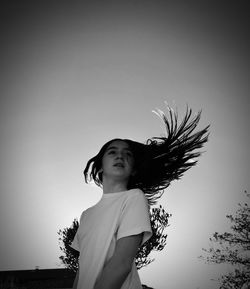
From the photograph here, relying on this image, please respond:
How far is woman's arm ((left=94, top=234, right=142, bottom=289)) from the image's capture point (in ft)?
4.98

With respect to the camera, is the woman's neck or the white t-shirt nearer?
the white t-shirt

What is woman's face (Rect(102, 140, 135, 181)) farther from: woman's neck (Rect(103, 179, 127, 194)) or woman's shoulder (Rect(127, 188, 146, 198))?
woman's shoulder (Rect(127, 188, 146, 198))

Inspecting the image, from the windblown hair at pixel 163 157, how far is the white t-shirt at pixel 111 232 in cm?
116

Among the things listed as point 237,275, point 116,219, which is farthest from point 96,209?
point 237,275

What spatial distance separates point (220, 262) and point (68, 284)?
16.5 metres

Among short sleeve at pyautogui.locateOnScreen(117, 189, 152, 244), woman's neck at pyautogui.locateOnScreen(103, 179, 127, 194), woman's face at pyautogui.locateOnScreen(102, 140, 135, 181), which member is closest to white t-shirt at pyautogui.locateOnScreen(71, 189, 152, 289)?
short sleeve at pyautogui.locateOnScreen(117, 189, 152, 244)

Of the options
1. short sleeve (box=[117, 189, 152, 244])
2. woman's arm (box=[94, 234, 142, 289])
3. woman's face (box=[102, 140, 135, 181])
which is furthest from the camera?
woman's face (box=[102, 140, 135, 181])

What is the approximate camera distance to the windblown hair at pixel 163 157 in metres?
3.28

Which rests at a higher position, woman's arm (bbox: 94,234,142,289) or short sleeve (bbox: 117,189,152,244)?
short sleeve (bbox: 117,189,152,244)

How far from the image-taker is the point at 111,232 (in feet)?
6.06

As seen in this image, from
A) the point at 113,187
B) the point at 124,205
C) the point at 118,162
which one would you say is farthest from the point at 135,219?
the point at 118,162

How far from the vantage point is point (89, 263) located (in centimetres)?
188

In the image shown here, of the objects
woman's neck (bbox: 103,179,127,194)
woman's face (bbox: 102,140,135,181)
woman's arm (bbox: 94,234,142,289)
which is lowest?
woman's arm (bbox: 94,234,142,289)

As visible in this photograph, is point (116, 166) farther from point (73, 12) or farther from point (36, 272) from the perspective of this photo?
point (73, 12)
